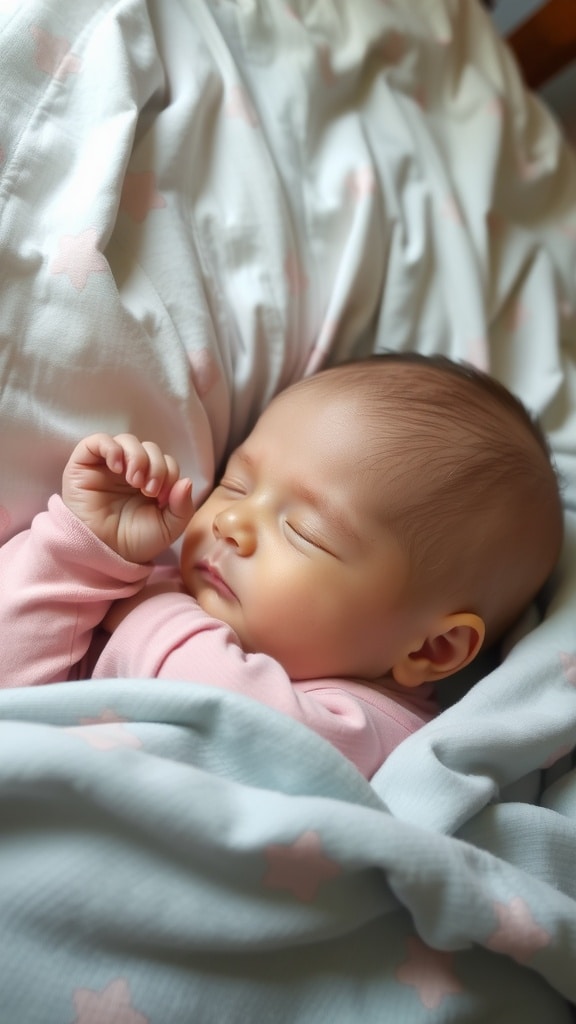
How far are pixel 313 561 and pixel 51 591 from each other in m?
0.26

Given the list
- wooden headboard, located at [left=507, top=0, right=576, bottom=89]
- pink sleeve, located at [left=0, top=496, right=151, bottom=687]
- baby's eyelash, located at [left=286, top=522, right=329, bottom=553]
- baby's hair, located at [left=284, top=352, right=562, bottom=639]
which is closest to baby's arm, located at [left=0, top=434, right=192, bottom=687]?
pink sleeve, located at [left=0, top=496, right=151, bottom=687]

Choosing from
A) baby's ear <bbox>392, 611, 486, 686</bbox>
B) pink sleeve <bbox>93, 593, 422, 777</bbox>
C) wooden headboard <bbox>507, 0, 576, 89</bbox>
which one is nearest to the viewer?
pink sleeve <bbox>93, 593, 422, 777</bbox>

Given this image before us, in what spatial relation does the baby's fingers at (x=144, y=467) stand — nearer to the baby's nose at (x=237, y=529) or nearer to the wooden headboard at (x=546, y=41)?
the baby's nose at (x=237, y=529)

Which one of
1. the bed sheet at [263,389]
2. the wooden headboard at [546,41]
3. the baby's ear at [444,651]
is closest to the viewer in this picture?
the bed sheet at [263,389]

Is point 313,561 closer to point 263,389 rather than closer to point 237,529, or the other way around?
point 237,529

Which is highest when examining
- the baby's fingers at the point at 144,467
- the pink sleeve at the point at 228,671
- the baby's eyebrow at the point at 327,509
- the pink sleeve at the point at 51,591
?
the baby's fingers at the point at 144,467

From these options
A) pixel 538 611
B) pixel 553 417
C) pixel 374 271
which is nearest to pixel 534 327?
pixel 553 417

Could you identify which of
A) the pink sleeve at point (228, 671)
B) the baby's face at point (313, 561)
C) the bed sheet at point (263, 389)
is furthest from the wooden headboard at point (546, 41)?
the pink sleeve at point (228, 671)

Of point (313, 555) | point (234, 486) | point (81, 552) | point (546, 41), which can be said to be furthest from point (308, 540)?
point (546, 41)

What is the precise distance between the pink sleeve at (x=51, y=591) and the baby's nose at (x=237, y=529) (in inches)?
3.7

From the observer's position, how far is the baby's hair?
866 millimetres

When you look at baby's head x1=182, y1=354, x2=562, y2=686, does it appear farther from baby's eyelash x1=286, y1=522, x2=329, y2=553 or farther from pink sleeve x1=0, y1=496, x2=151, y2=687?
pink sleeve x1=0, y1=496, x2=151, y2=687

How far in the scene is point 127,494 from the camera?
87cm

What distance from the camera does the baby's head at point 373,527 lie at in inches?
33.8
